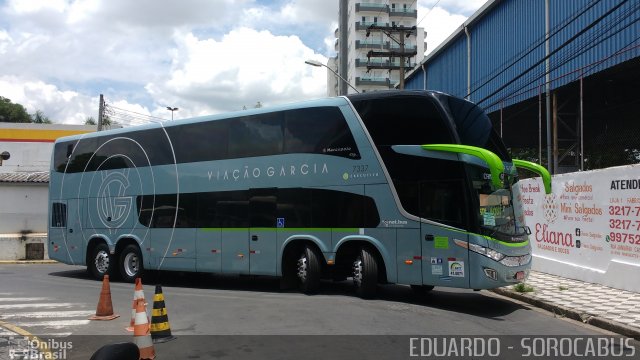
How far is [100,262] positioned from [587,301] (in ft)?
41.1

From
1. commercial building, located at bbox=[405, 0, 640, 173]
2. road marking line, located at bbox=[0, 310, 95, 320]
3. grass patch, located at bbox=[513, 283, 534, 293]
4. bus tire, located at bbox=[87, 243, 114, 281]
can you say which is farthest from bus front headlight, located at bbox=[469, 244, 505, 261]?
bus tire, located at bbox=[87, 243, 114, 281]

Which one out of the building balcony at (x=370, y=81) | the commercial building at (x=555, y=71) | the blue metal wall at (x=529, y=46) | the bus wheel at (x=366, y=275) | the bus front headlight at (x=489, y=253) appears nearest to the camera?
the bus front headlight at (x=489, y=253)

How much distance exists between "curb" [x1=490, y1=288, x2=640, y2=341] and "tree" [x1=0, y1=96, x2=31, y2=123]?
256 ft

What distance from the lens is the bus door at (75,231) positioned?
15.6 metres

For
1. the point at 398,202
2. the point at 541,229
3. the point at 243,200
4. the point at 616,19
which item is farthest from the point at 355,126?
the point at 616,19

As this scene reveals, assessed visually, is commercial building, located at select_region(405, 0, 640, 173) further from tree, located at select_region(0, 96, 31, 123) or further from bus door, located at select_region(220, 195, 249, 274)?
tree, located at select_region(0, 96, 31, 123)

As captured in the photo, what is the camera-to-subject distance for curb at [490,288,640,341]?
7.67m

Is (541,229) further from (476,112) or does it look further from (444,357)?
(444,357)

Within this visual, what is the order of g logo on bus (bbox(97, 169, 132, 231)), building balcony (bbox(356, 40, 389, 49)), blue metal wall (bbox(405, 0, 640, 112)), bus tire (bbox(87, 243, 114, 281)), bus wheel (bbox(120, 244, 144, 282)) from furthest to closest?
building balcony (bbox(356, 40, 389, 49)) → blue metal wall (bbox(405, 0, 640, 112)) → bus tire (bbox(87, 243, 114, 281)) → g logo on bus (bbox(97, 169, 132, 231)) → bus wheel (bbox(120, 244, 144, 282))

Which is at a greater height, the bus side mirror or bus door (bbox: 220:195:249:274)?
the bus side mirror

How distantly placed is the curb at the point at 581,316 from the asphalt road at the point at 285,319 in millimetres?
176

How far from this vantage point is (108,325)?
8.43 metres

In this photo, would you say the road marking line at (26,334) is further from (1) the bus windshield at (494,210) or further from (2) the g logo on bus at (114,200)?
(1) the bus windshield at (494,210)

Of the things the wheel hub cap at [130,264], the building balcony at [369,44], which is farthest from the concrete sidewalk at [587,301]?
the building balcony at [369,44]
